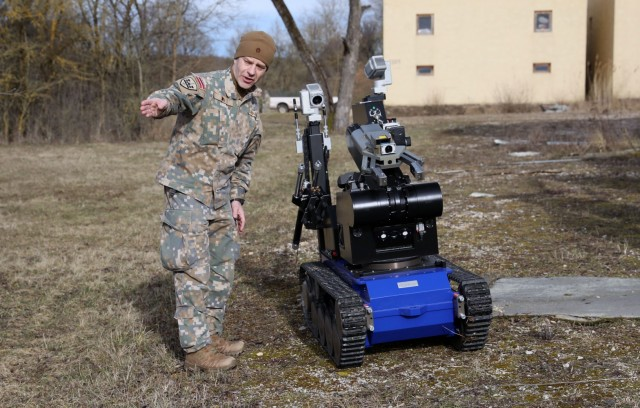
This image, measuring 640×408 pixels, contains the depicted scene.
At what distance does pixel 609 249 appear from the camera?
22.2ft

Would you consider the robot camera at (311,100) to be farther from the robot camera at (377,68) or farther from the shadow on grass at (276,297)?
the shadow on grass at (276,297)

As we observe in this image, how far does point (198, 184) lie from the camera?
14.2ft

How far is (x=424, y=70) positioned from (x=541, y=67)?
5361mm

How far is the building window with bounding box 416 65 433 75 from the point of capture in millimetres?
34594

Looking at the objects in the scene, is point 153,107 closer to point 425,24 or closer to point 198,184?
point 198,184

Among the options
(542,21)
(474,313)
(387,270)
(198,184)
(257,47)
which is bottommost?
(474,313)

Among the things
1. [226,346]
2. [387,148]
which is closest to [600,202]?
[387,148]

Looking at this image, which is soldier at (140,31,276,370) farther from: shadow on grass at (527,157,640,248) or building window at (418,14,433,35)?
building window at (418,14,433,35)

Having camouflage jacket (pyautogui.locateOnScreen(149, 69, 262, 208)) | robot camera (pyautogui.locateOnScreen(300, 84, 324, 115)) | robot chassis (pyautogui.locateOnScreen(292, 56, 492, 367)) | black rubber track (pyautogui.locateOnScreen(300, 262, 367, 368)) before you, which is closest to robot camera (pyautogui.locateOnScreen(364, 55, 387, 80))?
robot chassis (pyautogui.locateOnScreen(292, 56, 492, 367))

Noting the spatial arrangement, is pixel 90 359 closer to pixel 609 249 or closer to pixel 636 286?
pixel 636 286

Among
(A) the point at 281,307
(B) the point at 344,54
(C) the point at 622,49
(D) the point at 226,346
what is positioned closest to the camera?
(D) the point at 226,346

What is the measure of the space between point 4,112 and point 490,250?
1779 centimetres

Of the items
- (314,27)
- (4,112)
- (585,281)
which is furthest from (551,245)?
(314,27)

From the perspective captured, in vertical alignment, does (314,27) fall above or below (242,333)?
above
